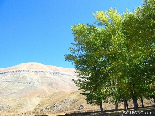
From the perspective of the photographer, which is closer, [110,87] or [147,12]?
[147,12]

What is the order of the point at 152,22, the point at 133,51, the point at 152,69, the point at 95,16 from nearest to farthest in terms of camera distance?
the point at 152,22 → the point at 133,51 → the point at 152,69 → the point at 95,16

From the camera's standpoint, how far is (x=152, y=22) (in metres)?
15.6

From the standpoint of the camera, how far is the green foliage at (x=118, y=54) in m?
16.8

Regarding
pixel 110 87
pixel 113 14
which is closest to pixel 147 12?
pixel 113 14

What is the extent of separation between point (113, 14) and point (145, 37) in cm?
863

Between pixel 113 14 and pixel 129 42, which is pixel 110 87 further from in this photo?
pixel 113 14

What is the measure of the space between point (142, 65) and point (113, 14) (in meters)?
8.28

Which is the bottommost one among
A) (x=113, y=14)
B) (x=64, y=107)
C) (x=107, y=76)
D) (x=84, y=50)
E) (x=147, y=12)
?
(x=64, y=107)

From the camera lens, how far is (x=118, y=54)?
19.4 meters

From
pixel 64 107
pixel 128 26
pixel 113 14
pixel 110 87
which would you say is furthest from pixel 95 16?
pixel 64 107

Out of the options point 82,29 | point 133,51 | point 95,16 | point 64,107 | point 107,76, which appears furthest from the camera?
point 64,107

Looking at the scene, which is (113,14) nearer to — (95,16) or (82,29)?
(95,16)

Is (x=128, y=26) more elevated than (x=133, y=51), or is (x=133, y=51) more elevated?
(x=128, y=26)

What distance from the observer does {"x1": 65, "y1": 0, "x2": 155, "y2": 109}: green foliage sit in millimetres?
16812
